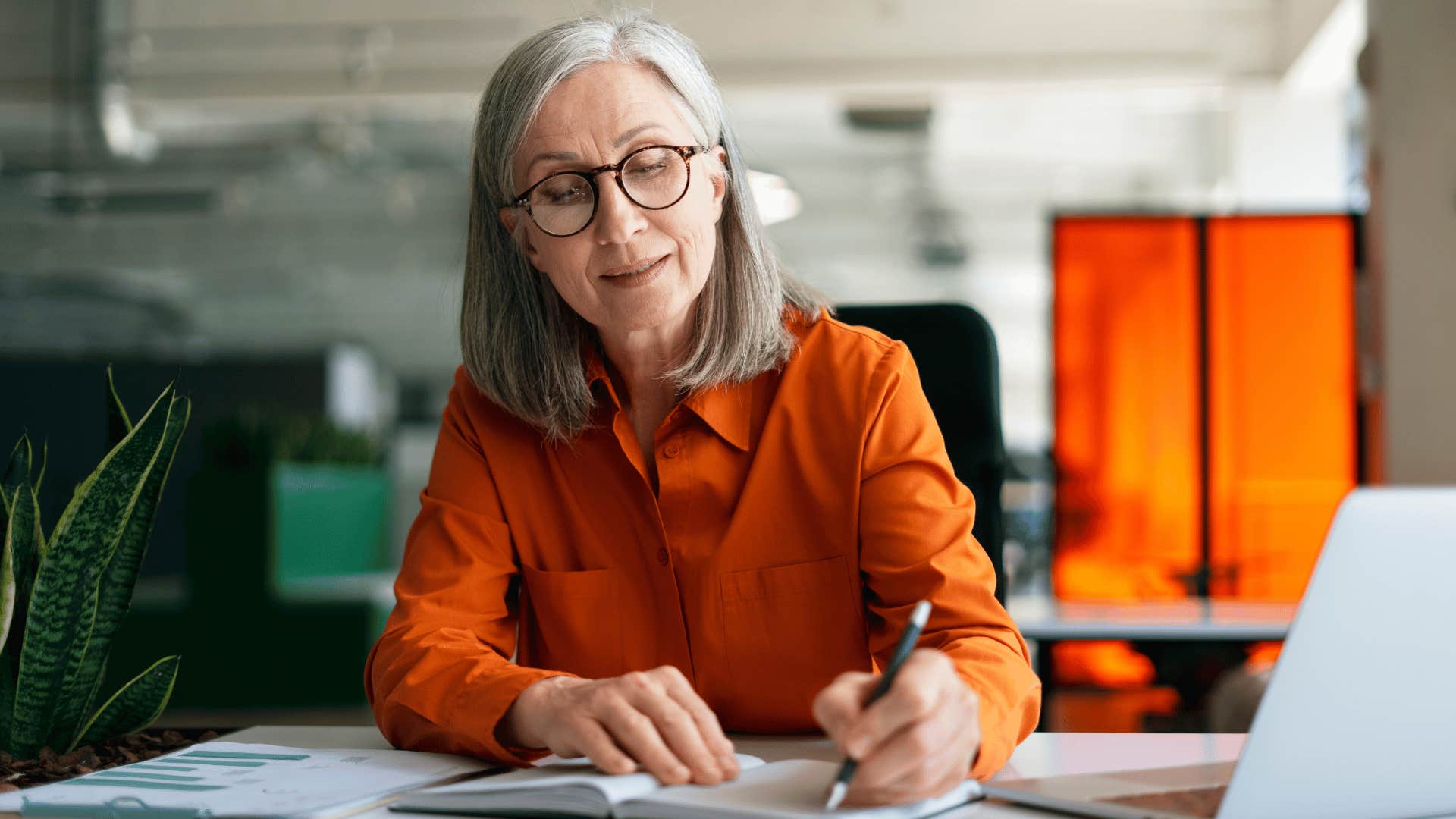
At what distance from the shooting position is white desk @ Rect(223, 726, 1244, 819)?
3.18ft

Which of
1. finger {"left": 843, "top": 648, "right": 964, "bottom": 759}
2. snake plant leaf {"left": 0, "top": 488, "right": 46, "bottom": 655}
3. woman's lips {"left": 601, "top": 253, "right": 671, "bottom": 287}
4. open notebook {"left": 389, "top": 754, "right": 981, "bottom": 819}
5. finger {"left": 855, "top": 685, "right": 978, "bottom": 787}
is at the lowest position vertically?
open notebook {"left": 389, "top": 754, "right": 981, "bottom": 819}

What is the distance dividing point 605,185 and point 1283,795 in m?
0.78

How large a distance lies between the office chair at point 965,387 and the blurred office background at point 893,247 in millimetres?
1736

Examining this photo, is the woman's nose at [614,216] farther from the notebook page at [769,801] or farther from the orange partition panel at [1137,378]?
the orange partition panel at [1137,378]

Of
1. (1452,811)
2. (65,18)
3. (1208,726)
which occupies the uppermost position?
(65,18)

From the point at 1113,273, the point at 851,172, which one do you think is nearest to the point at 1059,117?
the point at 851,172

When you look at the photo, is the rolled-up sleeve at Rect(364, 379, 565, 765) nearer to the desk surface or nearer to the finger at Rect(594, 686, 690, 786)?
the finger at Rect(594, 686, 690, 786)

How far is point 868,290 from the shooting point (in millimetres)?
8617

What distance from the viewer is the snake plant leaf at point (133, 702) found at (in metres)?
1.12

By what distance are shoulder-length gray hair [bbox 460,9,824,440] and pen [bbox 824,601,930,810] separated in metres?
0.55

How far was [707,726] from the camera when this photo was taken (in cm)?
90

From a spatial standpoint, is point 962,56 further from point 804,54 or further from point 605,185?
point 605,185

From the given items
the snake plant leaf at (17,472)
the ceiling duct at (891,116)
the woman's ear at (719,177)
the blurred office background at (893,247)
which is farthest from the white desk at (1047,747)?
the ceiling duct at (891,116)

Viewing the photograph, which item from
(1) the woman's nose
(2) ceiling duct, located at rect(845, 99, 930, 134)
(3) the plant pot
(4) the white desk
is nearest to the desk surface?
(4) the white desk
